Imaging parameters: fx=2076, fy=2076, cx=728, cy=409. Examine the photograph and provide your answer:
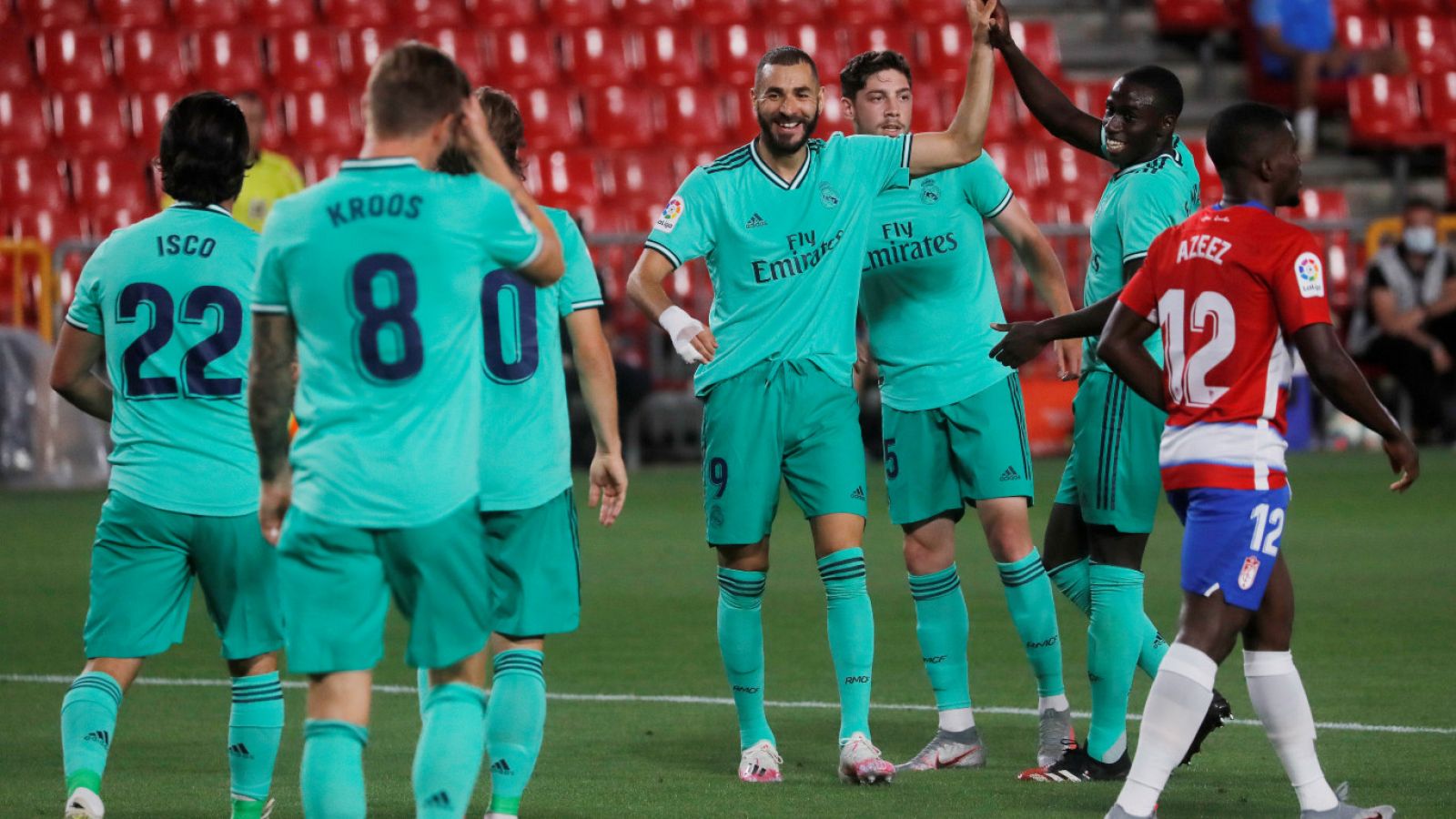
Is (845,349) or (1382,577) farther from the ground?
(845,349)

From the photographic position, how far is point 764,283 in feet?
21.6

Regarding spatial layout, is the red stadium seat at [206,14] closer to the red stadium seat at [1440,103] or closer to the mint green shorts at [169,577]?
the red stadium seat at [1440,103]

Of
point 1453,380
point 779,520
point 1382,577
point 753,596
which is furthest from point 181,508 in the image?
point 1453,380

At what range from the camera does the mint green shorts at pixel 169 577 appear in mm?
5477

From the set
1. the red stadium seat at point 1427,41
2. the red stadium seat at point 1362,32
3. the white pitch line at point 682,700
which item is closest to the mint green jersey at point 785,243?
the white pitch line at point 682,700

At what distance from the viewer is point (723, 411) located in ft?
21.7

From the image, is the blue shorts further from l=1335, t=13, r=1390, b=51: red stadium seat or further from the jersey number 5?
l=1335, t=13, r=1390, b=51: red stadium seat

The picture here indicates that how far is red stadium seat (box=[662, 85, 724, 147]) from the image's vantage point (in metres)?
19.9

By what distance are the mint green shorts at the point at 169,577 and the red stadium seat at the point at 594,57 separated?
49.8 ft

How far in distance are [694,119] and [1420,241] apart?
6.81 metres

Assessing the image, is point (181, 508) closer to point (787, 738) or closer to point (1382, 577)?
point (787, 738)

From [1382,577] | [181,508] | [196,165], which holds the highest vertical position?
[196,165]

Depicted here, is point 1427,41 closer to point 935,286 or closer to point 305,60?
point 305,60

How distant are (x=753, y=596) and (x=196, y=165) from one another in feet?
7.45
